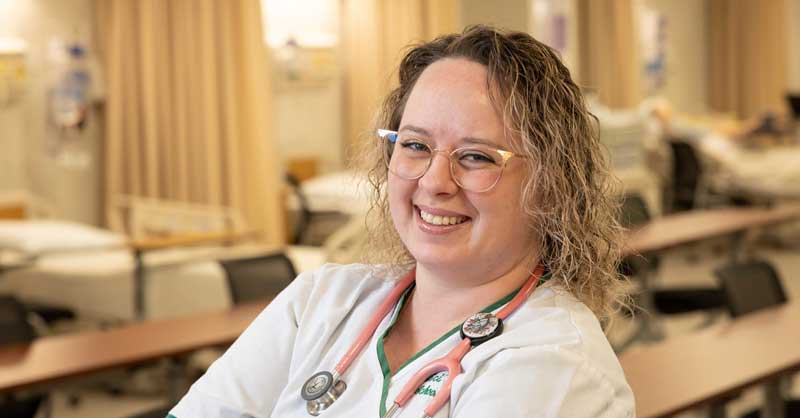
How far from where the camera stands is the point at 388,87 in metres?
2.03

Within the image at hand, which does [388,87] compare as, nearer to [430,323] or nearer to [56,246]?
[430,323]

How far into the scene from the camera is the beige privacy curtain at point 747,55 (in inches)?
551

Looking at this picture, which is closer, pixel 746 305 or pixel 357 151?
pixel 357 151

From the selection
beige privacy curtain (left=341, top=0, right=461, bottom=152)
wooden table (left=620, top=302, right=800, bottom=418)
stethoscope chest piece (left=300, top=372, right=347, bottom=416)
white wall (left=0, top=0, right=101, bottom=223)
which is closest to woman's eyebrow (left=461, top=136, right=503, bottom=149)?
stethoscope chest piece (left=300, top=372, right=347, bottom=416)

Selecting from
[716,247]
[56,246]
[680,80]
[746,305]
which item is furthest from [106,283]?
[680,80]

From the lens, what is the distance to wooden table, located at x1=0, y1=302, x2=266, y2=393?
335 centimetres

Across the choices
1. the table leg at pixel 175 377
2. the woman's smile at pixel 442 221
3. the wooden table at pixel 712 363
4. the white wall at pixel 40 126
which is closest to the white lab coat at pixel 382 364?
the woman's smile at pixel 442 221

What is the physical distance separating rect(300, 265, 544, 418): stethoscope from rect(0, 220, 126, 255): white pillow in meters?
4.44

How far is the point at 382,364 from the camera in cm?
178

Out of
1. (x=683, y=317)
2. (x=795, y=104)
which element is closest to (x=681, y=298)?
(x=683, y=317)

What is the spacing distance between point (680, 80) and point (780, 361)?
1115 centimetres

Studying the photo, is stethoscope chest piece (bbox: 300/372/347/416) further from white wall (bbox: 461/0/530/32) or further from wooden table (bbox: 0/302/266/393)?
white wall (bbox: 461/0/530/32)

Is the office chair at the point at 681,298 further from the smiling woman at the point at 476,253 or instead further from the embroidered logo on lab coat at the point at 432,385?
the embroidered logo on lab coat at the point at 432,385

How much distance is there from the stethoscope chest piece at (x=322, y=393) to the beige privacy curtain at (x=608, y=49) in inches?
402
